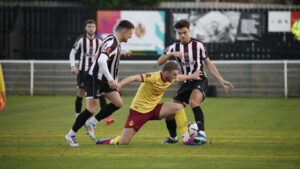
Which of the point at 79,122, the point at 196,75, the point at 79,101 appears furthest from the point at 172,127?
the point at 79,101

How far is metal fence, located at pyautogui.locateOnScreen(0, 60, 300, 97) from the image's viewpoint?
68.8ft

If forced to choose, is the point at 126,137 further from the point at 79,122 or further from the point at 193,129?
the point at 193,129

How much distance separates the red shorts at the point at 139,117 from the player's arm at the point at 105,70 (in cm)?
82

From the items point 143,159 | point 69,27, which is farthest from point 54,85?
point 143,159

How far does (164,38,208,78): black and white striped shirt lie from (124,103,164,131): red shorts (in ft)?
3.41

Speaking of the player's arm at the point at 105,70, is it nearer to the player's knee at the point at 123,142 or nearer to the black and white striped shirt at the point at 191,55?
the player's knee at the point at 123,142

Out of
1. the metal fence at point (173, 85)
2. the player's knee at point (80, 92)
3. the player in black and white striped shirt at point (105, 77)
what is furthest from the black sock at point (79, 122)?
the metal fence at point (173, 85)

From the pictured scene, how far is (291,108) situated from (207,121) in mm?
4277

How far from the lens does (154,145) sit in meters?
8.85

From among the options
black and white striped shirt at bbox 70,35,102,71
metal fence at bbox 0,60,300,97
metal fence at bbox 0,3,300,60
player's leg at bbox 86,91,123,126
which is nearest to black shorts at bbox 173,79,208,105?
player's leg at bbox 86,91,123,126

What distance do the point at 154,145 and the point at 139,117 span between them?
508 millimetres

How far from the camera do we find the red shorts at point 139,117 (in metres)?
8.81

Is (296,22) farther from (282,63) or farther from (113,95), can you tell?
(113,95)

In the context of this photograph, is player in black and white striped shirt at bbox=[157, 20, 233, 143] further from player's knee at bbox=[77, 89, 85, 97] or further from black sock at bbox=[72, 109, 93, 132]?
player's knee at bbox=[77, 89, 85, 97]
